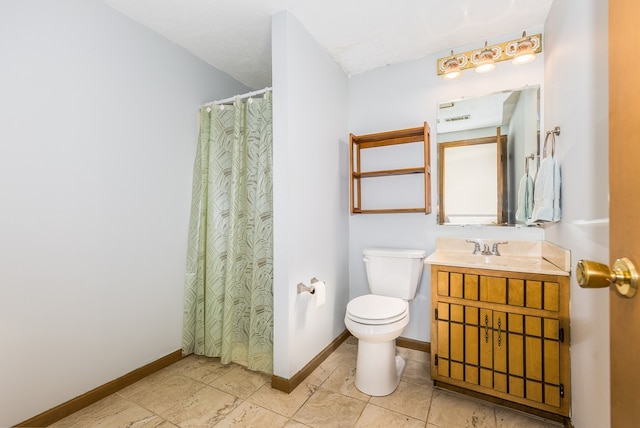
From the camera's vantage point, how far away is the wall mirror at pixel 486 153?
204 cm

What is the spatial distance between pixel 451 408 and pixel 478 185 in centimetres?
148

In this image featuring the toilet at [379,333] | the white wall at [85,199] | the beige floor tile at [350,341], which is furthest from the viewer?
the beige floor tile at [350,341]

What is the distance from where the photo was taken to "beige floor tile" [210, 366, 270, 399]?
1.82 meters

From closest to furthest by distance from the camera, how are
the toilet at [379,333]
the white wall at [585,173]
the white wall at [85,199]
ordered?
the white wall at [585,173], the white wall at [85,199], the toilet at [379,333]

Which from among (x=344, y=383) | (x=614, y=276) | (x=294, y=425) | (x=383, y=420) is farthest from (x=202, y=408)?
(x=614, y=276)

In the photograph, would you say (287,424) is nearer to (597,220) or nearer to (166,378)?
(166,378)

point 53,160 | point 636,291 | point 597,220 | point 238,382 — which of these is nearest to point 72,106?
point 53,160

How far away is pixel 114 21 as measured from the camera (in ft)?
5.96

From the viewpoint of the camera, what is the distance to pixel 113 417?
1570mm

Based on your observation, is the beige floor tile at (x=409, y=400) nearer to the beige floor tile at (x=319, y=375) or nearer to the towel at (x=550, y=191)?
the beige floor tile at (x=319, y=375)

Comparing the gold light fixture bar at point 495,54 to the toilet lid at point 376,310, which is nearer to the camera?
the toilet lid at point 376,310

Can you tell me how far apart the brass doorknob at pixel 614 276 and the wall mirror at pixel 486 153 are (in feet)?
5.62

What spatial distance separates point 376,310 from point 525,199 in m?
1.24

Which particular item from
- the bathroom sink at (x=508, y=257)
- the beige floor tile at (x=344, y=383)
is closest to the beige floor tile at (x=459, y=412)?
the beige floor tile at (x=344, y=383)
